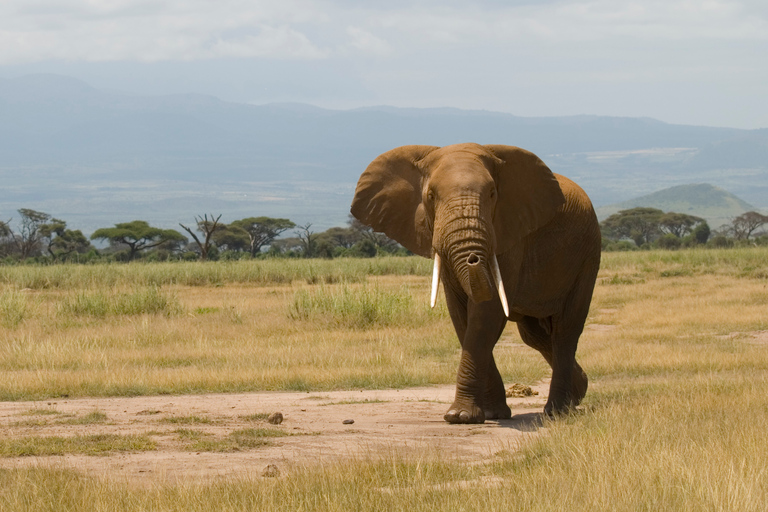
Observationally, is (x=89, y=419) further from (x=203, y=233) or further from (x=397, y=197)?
(x=203, y=233)

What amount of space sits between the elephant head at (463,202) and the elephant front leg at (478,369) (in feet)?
1.19

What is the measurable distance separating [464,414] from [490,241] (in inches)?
63.6

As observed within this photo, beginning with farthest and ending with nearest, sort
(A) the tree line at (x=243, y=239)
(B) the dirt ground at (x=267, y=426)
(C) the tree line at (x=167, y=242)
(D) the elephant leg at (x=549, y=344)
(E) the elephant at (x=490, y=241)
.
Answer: (A) the tree line at (x=243, y=239) → (C) the tree line at (x=167, y=242) → (D) the elephant leg at (x=549, y=344) → (E) the elephant at (x=490, y=241) → (B) the dirt ground at (x=267, y=426)

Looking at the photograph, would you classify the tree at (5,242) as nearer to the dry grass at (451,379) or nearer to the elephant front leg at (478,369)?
the dry grass at (451,379)

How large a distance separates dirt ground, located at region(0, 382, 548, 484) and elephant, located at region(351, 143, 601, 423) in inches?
19.0

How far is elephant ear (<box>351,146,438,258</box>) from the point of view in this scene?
26.3 ft

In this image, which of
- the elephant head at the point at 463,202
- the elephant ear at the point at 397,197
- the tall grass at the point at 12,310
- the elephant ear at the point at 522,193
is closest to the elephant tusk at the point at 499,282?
the elephant head at the point at 463,202

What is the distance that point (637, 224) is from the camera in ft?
264

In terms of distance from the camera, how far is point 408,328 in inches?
631

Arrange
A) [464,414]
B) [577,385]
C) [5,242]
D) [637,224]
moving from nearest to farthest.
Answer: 1. [464,414]
2. [577,385]
3. [5,242]
4. [637,224]

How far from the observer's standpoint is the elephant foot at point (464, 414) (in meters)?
7.82

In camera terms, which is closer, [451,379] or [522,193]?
[522,193]

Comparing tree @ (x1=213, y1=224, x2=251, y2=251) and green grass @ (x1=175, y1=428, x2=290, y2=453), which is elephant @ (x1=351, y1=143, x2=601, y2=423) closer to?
green grass @ (x1=175, y1=428, x2=290, y2=453)

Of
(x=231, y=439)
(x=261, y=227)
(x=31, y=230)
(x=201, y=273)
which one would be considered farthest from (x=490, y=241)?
(x=261, y=227)
